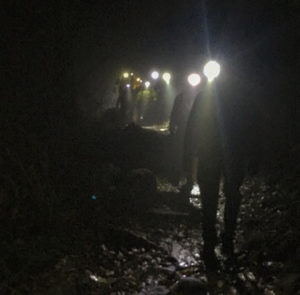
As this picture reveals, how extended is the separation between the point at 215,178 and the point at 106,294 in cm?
199

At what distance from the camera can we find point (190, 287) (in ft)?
11.4

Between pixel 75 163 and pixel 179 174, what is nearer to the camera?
pixel 75 163

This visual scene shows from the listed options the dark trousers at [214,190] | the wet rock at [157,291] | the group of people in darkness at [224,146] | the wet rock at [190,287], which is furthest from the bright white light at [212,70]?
the wet rock at [157,291]

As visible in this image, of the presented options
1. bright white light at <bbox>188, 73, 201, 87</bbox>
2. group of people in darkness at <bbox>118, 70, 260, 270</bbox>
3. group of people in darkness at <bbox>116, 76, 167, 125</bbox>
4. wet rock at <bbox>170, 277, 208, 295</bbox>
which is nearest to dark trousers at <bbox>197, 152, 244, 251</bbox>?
group of people in darkness at <bbox>118, 70, 260, 270</bbox>

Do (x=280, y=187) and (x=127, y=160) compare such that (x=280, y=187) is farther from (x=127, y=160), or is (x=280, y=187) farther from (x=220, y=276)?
(x=127, y=160)

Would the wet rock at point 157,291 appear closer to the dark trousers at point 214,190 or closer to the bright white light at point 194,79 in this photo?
the dark trousers at point 214,190

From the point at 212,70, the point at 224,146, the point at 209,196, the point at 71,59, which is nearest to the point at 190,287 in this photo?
the point at 209,196

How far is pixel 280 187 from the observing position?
249 inches

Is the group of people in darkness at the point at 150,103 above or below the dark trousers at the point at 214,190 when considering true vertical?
above

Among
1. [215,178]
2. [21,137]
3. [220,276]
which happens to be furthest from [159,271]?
[21,137]

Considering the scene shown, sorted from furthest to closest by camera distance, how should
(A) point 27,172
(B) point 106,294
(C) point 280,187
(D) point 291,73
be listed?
1. (D) point 291,73
2. (C) point 280,187
3. (A) point 27,172
4. (B) point 106,294

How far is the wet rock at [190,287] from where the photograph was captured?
345 centimetres

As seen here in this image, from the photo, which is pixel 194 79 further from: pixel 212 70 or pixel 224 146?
pixel 224 146

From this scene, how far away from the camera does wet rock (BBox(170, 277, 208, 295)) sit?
3.45 metres
